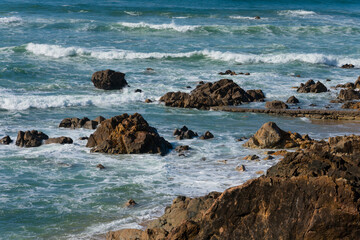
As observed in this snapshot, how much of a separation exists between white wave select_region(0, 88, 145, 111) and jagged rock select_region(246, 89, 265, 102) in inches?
172

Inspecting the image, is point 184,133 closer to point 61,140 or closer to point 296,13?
point 61,140

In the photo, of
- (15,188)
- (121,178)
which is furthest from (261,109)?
(15,188)

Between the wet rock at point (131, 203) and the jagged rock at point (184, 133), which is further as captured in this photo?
the jagged rock at point (184, 133)

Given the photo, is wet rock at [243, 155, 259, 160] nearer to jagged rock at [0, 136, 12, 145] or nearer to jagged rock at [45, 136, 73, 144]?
jagged rock at [45, 136, 73, 144]

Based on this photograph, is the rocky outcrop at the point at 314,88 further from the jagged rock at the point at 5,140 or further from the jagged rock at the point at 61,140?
the jagged rock at the point at 5,140

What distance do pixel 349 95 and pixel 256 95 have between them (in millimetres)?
3614

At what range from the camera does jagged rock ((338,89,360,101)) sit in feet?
74.7

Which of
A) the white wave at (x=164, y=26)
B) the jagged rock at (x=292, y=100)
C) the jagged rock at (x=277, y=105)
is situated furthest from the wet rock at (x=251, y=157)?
the white wave at (x=164, y=26)

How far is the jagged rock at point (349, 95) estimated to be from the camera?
897 inches

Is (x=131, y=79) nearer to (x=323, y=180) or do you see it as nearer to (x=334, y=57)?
(x=334, y=57)

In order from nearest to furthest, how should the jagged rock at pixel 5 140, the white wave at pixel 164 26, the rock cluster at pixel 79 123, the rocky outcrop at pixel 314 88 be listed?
the jagged rock at pixel 5 140 → the rock cluster at pixel 79 123 → the rocky outcrop at pixel 314 88 → the white wave at pixel 164 26

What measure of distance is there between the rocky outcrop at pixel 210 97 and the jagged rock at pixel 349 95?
325 centimetres

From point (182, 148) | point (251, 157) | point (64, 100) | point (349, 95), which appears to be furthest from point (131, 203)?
point (349, 95)

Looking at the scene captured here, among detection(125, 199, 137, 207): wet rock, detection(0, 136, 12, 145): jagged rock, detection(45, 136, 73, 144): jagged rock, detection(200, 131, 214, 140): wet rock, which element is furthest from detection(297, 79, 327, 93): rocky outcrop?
detection(125, 199, 137, 207): wet rock
